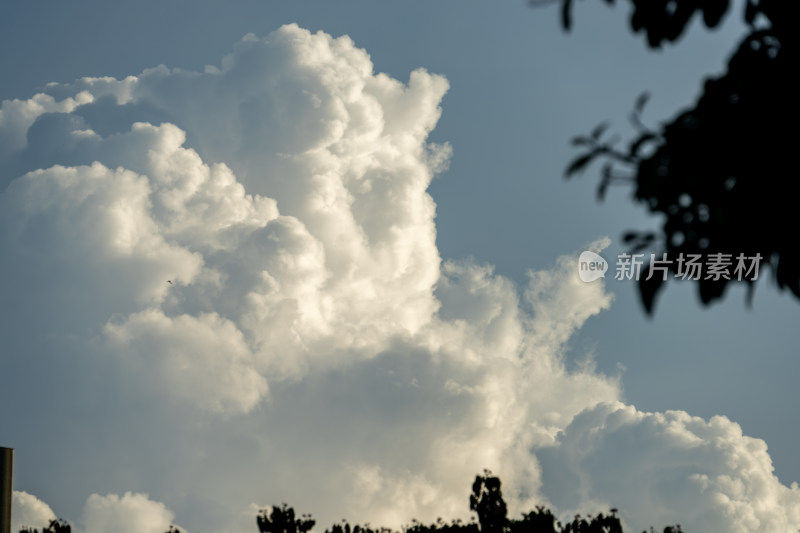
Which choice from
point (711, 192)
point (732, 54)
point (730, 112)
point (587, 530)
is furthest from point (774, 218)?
point (587, 530)

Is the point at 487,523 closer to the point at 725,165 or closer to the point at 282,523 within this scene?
the point at 282,523

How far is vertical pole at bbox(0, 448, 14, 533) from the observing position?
926 inches

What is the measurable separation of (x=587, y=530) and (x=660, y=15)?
23932 millimetres

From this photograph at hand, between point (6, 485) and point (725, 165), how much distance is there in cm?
2512

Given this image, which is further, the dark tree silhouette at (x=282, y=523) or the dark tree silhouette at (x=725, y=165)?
the dark tree silhouette at (x=282, y=523)

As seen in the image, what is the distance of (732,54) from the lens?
14.4 feet

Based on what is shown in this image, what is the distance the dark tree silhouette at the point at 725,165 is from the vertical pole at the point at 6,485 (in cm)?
2432

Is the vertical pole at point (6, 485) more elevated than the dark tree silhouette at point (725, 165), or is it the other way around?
the vertical pole at point (6, 485)

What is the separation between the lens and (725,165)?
4.21m

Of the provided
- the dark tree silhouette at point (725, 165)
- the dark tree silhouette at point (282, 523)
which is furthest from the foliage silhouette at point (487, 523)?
the dark tree silhouette at point (725, 165)

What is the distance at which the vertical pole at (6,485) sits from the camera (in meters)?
23.5

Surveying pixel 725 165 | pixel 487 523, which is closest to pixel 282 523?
pixel 487 523

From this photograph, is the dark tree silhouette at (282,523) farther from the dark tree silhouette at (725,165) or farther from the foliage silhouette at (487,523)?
the dark tree silhouette at (725,165)

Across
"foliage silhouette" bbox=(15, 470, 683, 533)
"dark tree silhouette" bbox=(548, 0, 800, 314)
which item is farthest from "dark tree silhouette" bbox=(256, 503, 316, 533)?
"dark tree silhouette" bbox=(548, 0, 800, 314)
